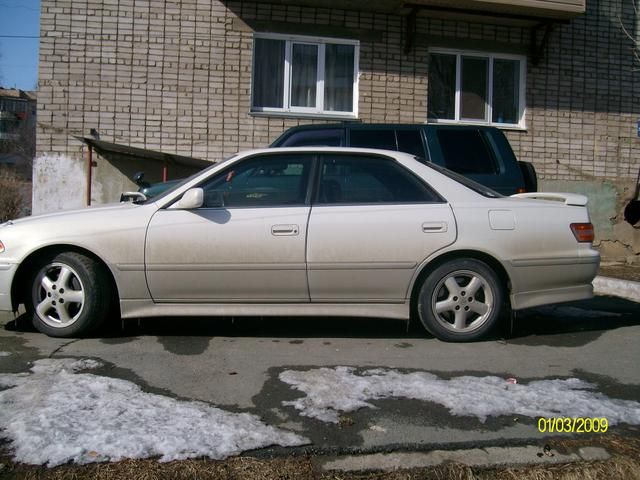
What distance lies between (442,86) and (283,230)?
7321 mm

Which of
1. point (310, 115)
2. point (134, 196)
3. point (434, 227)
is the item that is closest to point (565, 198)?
point (434, 227)

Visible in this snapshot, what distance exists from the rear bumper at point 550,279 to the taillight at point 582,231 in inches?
4.7

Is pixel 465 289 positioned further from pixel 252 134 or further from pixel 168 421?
pixel 252 134

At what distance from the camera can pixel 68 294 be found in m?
4.52

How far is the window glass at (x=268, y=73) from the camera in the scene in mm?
10125

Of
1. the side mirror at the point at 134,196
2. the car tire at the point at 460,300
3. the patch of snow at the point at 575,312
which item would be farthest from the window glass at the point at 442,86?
the car tire at the point at 460,300

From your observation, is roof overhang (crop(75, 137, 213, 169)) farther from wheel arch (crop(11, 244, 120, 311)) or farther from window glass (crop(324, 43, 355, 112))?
wheel arch (crop(11, 244, 120, 311))

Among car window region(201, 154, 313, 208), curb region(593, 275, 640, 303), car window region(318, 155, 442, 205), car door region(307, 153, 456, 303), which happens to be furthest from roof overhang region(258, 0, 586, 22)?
car door region(307, 153, 456, 303)

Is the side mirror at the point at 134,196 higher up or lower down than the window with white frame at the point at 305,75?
lower down

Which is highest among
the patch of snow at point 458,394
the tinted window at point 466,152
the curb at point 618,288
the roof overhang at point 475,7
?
the roof overhang at point 475,7

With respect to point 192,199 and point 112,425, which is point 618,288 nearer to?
point 192,199

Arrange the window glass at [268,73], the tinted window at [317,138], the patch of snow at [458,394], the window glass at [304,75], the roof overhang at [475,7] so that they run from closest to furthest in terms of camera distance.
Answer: the patch of snow at [458,394], the tinted window at [317,138], the roof overhang at [475,7], the window glass at [268,73], the window glass at [304,75]

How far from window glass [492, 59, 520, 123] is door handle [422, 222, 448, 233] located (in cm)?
713
